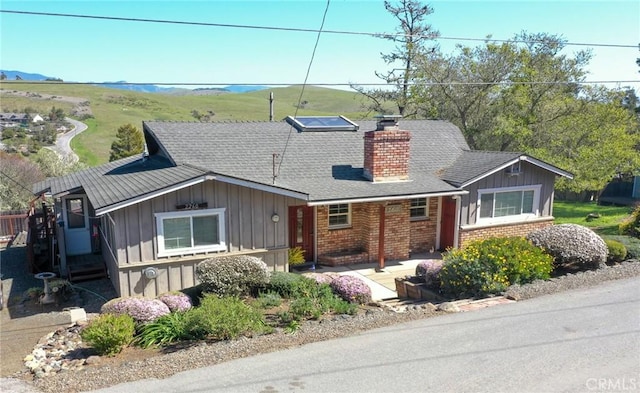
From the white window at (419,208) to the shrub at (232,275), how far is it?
21.3ft

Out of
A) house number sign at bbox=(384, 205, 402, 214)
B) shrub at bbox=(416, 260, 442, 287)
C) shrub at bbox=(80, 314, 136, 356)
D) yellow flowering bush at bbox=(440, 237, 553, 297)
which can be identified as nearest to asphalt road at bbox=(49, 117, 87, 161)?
house number sign at bbox=(384, 205, 402, 214)

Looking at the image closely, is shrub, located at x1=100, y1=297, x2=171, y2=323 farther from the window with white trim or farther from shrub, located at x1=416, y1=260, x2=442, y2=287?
the window with white trim

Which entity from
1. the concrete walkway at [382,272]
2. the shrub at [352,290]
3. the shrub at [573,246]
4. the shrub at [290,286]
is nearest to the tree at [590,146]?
the concrete walkway at [382,272]

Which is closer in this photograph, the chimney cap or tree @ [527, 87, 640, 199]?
the chimney cap

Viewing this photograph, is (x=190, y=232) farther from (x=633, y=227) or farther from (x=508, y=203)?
(x=633, y=227)

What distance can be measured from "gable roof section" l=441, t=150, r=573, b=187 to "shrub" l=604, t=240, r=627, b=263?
384 cm

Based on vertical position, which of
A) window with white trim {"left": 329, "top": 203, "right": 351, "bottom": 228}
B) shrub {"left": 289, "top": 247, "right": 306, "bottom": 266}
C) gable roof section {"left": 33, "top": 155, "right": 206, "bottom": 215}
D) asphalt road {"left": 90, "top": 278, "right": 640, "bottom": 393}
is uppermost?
gable roof section {"left": 33, "top": 155, "right": 206, "bottom": 215}

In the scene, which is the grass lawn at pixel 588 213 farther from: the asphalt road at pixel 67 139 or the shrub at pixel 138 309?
the asphalt road at pixel 67 139

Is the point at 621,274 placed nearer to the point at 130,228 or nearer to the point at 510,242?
the point at 510,242

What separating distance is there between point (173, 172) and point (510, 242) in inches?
343

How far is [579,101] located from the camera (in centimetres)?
2578

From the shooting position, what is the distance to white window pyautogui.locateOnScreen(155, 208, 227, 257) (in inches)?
446

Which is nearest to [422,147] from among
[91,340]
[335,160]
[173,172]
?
[335,160]

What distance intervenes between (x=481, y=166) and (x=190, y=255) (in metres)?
9.70
